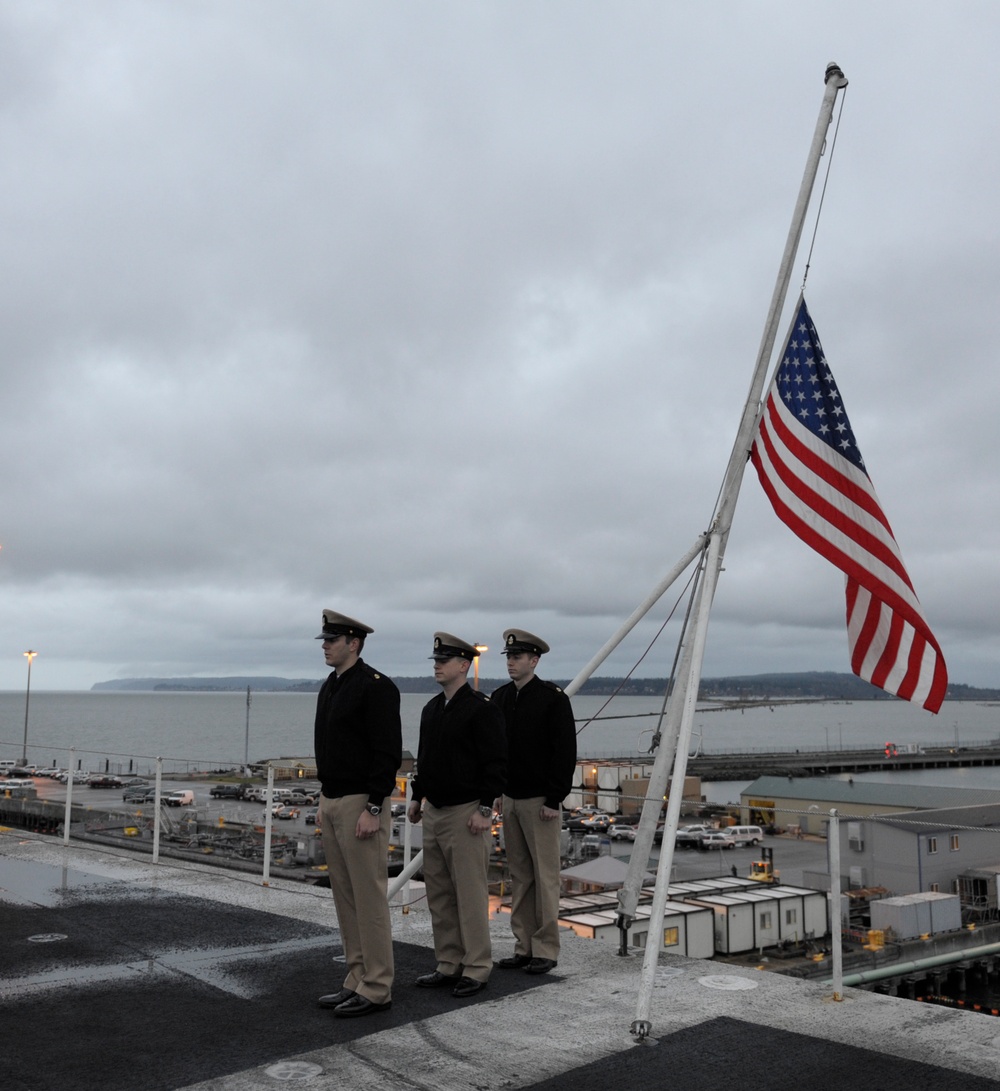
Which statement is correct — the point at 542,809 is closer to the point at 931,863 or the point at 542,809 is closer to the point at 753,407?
the point at 753,407

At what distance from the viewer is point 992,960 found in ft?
118

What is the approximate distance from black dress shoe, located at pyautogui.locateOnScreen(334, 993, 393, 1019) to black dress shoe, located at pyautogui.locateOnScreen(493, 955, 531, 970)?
101cm

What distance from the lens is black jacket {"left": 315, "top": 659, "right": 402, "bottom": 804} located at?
4926 millimetres

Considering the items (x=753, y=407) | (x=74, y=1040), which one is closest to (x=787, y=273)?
(x=753, y=407)

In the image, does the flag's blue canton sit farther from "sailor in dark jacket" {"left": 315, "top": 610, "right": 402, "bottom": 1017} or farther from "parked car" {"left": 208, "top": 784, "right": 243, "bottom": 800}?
"parked car" {"left": 208, "top": 784, "right": 243, "bottom": 800}

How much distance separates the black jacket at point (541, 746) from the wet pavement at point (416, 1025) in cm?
104

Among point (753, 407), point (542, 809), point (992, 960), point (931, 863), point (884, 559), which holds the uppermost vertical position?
point (753, 407)

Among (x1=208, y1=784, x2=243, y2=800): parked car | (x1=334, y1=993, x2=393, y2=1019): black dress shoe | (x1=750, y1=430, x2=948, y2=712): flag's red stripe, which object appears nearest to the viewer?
(x1=334, y1=993, x2=393, y2=1019): black dress shoe

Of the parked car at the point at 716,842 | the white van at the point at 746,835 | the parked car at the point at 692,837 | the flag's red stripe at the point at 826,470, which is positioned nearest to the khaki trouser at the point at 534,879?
the flag's red stripe at the point at 826,470

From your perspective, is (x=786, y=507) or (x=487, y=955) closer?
(x=487, y=955)

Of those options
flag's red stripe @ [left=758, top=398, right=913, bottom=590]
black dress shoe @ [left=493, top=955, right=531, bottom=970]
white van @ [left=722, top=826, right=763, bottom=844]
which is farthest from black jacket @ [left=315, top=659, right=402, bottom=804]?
white van @ [left=722, top=826, right=763, bottom=844]

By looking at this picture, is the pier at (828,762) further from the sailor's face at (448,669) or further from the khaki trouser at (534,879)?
the sailor's face at (448,669)

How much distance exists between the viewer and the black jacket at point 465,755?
5.21 metres

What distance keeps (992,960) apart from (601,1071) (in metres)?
39.3
